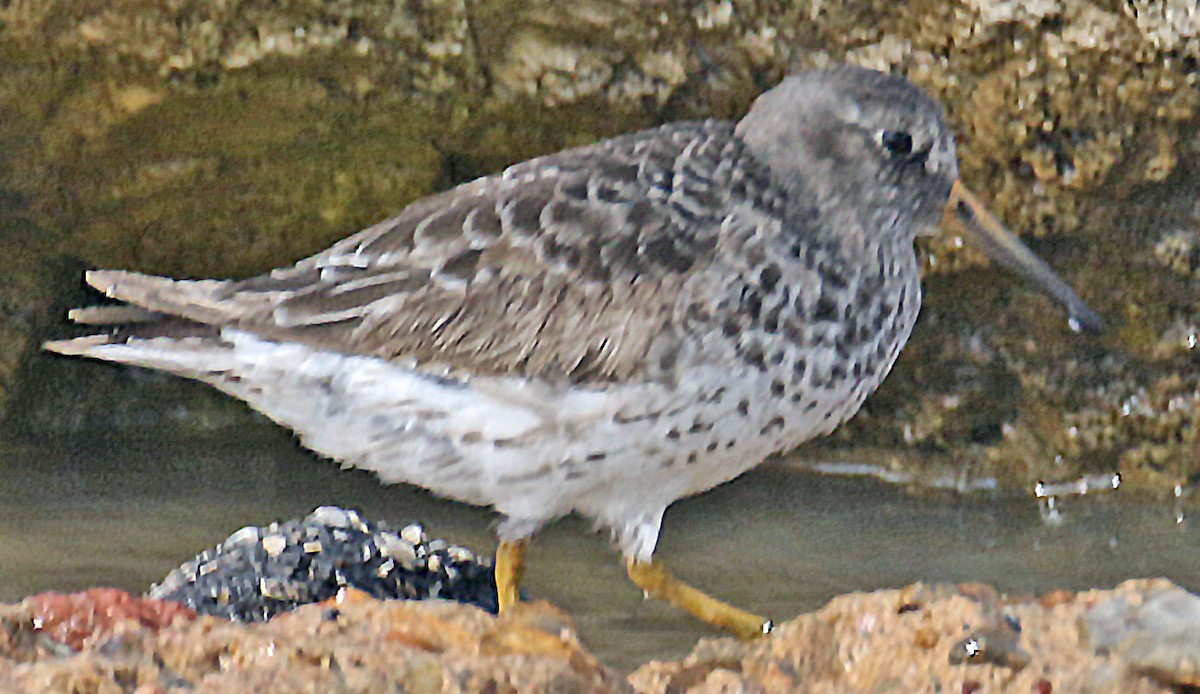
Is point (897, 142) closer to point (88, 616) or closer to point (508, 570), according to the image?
point (508, 570)

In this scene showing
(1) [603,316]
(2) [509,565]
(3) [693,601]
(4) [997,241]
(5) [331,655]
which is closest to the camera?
(5) [331,655]

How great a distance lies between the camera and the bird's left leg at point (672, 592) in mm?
4273

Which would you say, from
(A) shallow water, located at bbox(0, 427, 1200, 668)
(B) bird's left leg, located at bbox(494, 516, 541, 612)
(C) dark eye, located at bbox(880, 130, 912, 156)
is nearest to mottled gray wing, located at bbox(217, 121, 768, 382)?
(C) dark eye, located at bbox(880, 130, 912, 156)

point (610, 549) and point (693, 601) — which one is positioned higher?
point (693, 601)

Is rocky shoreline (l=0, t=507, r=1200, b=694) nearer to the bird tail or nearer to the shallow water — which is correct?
the bird tail

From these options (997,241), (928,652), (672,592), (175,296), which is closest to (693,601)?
(672,592)

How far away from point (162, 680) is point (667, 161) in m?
1.83

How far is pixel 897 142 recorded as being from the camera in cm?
419

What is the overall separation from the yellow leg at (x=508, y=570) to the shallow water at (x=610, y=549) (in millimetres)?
535

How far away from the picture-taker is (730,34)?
5770 mm

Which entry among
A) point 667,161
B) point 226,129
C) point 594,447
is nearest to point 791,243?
point 667,161

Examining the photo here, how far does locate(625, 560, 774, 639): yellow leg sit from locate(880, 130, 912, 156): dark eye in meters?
1.25

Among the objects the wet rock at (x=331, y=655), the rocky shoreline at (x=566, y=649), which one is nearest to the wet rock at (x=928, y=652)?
the rocky shoreline at (x=566, y=649)

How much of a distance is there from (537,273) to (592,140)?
7.37 feet
